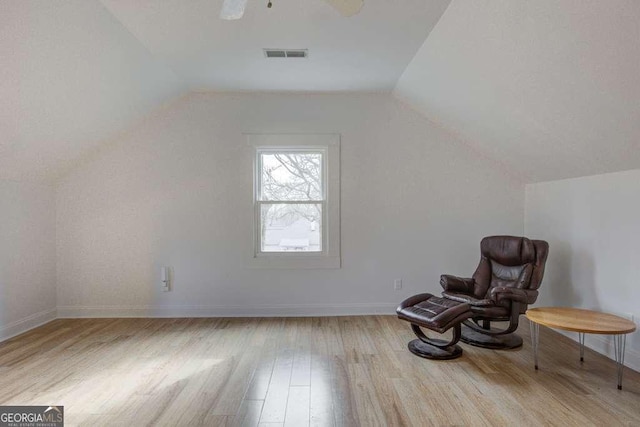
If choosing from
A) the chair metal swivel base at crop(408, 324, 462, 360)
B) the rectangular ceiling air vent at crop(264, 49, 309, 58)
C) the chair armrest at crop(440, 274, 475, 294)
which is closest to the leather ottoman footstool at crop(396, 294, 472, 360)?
the chair metal swivel base at crop(408, 324, 462, 360)

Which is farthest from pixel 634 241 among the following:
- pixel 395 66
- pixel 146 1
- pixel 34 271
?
pixel 34 271

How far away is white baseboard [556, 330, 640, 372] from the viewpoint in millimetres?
2697

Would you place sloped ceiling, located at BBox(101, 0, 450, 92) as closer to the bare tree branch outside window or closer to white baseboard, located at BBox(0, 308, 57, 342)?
the bare tree branch outside window

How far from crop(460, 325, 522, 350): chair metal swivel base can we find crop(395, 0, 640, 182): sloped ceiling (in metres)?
1.75

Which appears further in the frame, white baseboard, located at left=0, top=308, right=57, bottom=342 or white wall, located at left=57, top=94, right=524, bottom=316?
white wall, located at left=57, top=94, right=524, bottom=316

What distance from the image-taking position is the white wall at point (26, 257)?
339cm

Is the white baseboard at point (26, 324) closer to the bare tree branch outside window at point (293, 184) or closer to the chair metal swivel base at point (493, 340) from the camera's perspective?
the bare tree branch outside window at point (293, 184)

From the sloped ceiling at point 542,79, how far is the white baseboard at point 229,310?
2395 mm

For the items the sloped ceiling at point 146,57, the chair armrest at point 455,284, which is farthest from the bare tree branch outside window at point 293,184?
the chair armrest at point 455,284

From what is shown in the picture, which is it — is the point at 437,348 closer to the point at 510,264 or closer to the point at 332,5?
the point at 510,264

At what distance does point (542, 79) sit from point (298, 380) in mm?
2859

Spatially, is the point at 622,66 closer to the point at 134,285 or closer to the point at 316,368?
the point at 316,368

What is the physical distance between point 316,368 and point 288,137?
2.63 m

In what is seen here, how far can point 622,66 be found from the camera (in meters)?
1.91
